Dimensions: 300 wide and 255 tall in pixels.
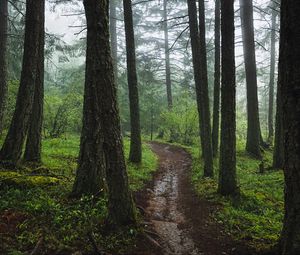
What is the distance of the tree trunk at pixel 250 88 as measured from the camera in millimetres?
17062

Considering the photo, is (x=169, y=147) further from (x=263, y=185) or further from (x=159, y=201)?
(x=159, y=201)

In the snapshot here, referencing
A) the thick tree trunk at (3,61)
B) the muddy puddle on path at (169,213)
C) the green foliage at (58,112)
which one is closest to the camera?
the muddy puddle on path at (169,213)

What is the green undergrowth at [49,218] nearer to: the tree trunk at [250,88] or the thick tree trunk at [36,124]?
the thick tree trunk at [36,124]

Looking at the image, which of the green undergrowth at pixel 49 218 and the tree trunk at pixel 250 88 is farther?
the tree trunk at pixel 250 88

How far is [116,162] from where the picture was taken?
558 cm

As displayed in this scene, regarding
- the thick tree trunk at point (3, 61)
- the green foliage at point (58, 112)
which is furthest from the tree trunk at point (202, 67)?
the thick tree trunk at point (3, 61)

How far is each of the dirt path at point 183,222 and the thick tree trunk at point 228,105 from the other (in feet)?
3.18

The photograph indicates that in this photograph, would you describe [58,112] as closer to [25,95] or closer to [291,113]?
[25,95]

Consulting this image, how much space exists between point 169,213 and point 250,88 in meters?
11.9

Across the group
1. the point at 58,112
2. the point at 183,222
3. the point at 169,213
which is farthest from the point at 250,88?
the point at 183,222

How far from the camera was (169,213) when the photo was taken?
25.5ft

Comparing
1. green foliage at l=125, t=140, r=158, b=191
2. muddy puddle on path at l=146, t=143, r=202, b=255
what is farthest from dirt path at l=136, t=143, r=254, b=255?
green foliage at l=125, t=140, r=158, b=191

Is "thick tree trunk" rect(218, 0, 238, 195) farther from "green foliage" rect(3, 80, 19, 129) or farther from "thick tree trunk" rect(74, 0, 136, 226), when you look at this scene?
"green foliage" rect(3, 80, 19, 129)

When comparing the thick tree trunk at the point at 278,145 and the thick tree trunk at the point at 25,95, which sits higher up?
the thick tree trunk at the point at 25,95
